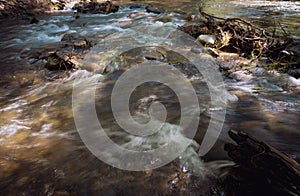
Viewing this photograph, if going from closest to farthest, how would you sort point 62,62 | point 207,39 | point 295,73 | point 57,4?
point 295,73 < point 62,62 < point 207,39 < point 57,4

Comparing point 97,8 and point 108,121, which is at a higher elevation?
point 97,8

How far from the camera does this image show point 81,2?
38.1 ft

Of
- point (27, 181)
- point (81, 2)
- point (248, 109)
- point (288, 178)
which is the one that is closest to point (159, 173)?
point (288, 178)

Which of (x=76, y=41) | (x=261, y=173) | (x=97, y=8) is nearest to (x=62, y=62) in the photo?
(x=76, y=41)

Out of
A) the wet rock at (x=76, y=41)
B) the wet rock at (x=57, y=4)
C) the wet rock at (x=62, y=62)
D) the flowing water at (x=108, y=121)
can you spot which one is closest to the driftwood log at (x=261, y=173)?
the flowing water at (x=108, y=121)

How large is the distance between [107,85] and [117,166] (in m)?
1.84

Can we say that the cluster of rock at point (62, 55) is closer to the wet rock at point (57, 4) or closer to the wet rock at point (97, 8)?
the wet rock at point (97, 8)

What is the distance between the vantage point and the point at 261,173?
1.46m

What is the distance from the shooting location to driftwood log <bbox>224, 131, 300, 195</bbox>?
1369 mm

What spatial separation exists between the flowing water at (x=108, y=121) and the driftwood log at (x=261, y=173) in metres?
0.13

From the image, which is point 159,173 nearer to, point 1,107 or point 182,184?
point 182,184

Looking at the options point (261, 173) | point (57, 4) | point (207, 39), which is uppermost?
point (57, 4)

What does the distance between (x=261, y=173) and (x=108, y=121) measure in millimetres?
1561

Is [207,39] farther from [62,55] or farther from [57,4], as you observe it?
[57,4]
